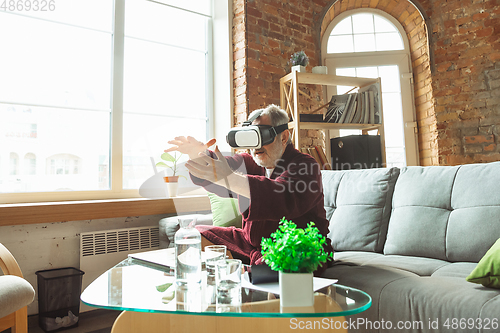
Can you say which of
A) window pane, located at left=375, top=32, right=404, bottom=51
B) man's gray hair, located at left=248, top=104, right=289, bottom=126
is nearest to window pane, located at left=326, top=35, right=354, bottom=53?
window pane, located at left=375, top=32, right=404, bottom=51

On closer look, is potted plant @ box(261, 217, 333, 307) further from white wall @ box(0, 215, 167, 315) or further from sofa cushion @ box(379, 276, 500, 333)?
white wall @ box(0, 215, 167, 315)

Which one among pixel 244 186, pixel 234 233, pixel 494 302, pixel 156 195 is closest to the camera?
pixel 494 302

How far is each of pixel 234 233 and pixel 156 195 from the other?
3.71ft

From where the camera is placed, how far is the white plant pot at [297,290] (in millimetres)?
764

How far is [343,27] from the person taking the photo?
10.7ft

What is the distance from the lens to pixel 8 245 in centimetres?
186

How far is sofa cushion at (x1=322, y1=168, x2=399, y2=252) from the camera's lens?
1671 mm

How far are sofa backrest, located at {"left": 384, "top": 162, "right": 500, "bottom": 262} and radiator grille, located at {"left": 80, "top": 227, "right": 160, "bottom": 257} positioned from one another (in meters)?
1.47

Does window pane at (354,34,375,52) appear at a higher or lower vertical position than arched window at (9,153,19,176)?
higher

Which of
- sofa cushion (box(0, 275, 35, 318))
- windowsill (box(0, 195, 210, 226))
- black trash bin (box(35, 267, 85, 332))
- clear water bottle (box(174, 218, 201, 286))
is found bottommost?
black trash bin (box(35, 267, 85, 332))

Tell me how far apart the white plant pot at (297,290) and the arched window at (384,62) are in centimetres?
257

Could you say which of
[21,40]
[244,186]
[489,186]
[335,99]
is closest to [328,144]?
[335,99]

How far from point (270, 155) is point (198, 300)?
2.33 feet

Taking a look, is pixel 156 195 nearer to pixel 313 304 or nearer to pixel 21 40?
pixel 21 40
